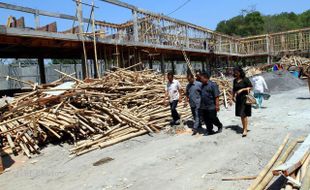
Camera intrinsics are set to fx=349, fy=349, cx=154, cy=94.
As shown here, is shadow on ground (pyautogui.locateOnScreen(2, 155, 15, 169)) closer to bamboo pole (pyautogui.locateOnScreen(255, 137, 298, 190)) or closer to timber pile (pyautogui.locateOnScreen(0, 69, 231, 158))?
timber pile (pyautogui.locateOnScreen(0, 69, 231, 158))

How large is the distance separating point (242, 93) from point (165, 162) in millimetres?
2607

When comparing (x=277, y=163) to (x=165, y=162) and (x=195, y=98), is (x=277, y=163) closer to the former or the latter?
(x=165, y=162)

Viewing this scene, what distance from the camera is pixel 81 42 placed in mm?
14547

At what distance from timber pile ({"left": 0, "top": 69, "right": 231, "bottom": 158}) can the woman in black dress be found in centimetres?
257

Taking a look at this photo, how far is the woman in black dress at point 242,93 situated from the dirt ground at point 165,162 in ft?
1.62

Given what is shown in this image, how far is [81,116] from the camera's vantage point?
8945mm

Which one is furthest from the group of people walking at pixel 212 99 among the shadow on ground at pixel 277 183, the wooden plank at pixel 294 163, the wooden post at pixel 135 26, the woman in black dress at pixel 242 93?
the wooden post at pixel 135 26

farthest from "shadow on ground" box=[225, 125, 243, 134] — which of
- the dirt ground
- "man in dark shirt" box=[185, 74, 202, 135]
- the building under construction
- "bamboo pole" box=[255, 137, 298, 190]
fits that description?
the building under construction

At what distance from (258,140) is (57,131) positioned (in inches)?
189

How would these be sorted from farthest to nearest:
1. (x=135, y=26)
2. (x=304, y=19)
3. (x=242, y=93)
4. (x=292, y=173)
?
(x=304, y=19), (x=135, y=26), (x=242, y=93), (x=292, y=173)

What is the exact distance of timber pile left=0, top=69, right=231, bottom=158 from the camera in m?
8.56

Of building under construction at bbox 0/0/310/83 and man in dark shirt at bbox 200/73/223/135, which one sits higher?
building under construction at bbox 0/0/310/83

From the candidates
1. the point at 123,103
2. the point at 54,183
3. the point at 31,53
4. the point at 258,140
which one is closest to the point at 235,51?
the point at 31,53

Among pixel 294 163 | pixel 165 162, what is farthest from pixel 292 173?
pixel 165 162
